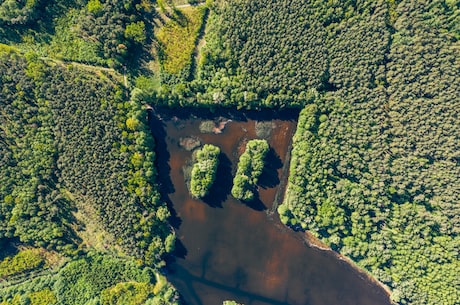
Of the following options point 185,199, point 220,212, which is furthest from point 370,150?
point 185,199

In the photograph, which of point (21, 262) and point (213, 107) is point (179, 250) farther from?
point (21, 262)

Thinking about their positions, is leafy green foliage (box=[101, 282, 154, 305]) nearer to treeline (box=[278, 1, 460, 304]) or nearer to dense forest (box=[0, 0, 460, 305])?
dense forest (box=[0, 0, 460, 305])

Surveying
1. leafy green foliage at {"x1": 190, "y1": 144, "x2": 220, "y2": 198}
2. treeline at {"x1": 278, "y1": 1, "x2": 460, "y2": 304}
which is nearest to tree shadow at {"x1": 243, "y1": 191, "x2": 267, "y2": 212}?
treeline at {"x1": 278, "y1": 1, "x2": 460, "y2": 304}

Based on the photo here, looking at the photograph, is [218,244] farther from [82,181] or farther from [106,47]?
[106,47]

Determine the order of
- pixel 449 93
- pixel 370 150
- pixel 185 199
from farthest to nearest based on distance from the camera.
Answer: pixel 185 199
pixel 370 150
pixel 449 93

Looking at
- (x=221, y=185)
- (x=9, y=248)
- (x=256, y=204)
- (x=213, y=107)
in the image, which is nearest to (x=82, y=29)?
(x=213, y=107)

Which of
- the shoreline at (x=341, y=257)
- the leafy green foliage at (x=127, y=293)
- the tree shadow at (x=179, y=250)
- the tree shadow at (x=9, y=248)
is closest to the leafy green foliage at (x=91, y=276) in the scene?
the leafy green foliage at (x=127, y=293)
